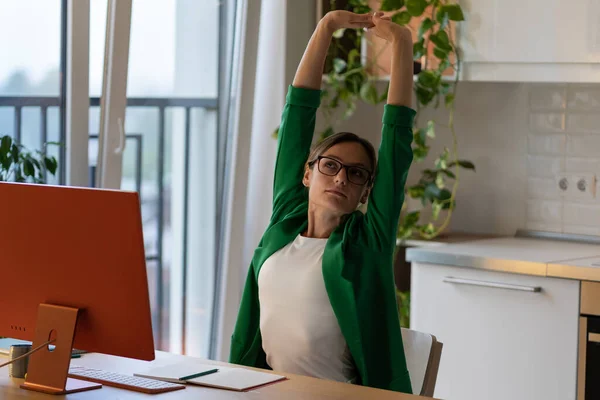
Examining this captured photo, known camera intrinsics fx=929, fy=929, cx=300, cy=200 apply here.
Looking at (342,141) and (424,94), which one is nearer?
(342,141)

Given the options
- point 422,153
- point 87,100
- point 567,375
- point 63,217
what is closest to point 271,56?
point 422,153

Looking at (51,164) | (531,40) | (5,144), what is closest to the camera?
(5,144)

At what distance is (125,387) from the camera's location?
1902 millimetres

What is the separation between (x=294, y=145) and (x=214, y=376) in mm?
668

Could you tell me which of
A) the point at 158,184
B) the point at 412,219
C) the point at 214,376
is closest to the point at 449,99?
the point at 412,219

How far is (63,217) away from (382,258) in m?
0.75

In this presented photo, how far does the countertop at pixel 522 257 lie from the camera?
3.02m

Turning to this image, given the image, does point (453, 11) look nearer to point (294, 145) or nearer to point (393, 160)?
point (294, 145)

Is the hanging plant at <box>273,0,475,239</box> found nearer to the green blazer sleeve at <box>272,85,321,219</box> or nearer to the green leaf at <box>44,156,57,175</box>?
the green leaf at <box>44,156,57,175</box>

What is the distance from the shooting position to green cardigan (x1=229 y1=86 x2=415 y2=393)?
2.11 m

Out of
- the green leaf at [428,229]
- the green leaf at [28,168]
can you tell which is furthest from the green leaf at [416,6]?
the green leaf at [28,168]

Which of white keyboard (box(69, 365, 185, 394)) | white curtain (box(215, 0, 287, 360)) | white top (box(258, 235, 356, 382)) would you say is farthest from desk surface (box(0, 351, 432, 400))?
A: white curtain (box(215, 0, 287, 360))

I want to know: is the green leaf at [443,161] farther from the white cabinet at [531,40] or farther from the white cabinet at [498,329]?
the white cabinet at [498,329]

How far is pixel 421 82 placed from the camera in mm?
3512
